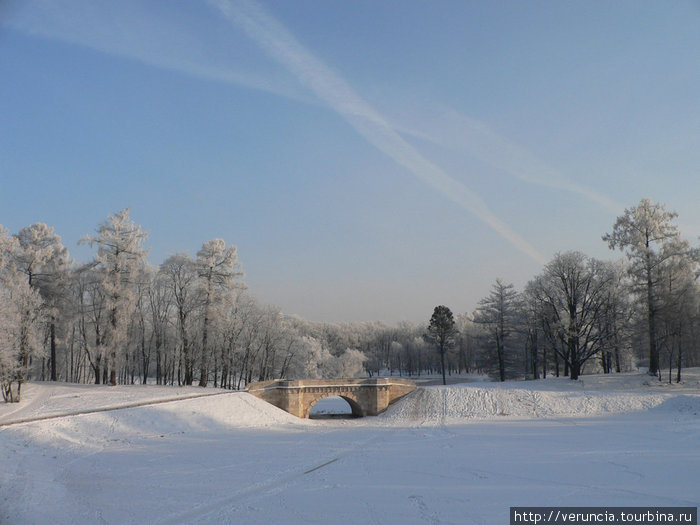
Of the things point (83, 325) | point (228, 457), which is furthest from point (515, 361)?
point (83, 325)

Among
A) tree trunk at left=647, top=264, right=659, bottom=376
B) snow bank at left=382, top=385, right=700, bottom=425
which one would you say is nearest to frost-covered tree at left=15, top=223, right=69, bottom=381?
snow bank at left=382, top=385, right=700, bottom=425

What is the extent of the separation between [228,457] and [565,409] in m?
26.3

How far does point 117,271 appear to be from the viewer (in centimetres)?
3903

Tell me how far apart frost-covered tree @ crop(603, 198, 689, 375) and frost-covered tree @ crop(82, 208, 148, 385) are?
4128 centimetres

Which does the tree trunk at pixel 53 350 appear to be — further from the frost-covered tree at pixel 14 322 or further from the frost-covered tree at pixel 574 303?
the frost-covered tree at pixel 574 303

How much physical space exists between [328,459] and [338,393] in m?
19.7

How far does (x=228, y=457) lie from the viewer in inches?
862

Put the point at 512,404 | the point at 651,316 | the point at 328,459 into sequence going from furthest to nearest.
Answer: the point at 651,316, the point at 512,404, the point at 328,459

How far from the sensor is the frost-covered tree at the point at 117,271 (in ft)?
125

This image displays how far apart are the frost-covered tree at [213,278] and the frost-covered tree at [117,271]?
16.4 ft

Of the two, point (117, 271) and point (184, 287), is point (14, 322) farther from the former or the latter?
point (184, 287)

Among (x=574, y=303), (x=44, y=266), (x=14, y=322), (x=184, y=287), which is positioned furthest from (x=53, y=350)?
(x=574, y=303)

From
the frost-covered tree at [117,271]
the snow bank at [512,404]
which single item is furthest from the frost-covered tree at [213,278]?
the snow bank at [512,404]

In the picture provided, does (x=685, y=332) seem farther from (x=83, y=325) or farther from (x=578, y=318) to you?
(x=83, y=325)
